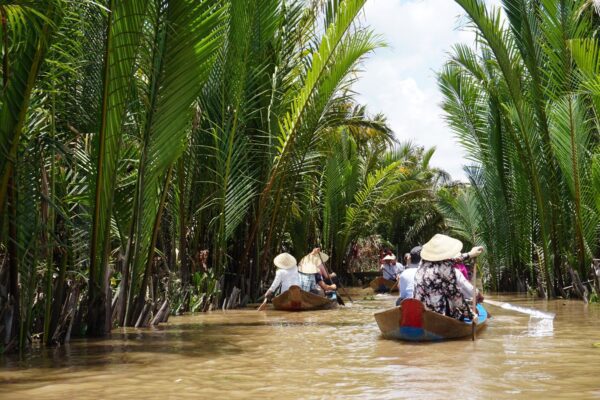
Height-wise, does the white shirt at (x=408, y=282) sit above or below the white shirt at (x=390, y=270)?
below

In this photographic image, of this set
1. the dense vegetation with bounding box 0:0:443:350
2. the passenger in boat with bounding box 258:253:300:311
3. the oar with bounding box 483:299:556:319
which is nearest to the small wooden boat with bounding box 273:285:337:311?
the passenger in boat with bounding box 258:253:300:311

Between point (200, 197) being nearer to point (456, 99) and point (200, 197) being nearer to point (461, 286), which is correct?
Answer: point (461, 286)

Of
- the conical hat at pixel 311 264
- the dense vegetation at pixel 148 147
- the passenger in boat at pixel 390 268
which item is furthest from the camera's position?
the passenger in boat at pixel 390 268

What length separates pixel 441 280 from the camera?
8656 millimetres

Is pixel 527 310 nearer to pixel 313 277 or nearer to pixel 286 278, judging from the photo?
pixel 286 278

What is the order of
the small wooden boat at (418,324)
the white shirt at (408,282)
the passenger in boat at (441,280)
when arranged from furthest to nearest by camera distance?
the white shirt at (408,282) < the passenger in boat at (441,280) < the small wooden boat at (418,324)

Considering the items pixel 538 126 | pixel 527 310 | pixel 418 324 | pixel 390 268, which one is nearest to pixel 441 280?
pixel 418 324

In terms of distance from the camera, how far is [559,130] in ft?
43.6

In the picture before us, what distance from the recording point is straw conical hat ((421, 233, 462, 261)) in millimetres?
8477

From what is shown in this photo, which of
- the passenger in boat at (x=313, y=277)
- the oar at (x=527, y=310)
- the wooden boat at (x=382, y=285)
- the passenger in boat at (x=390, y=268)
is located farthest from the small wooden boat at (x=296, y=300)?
the passenger in boat at (x=390, y=268)

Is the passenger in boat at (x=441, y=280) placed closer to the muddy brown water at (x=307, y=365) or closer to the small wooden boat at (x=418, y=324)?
the small wooden boat at (x=418, y=324)

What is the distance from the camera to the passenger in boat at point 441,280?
858cm

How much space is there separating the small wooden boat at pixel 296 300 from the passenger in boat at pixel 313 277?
544 millimetres

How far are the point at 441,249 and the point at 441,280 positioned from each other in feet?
1.18
